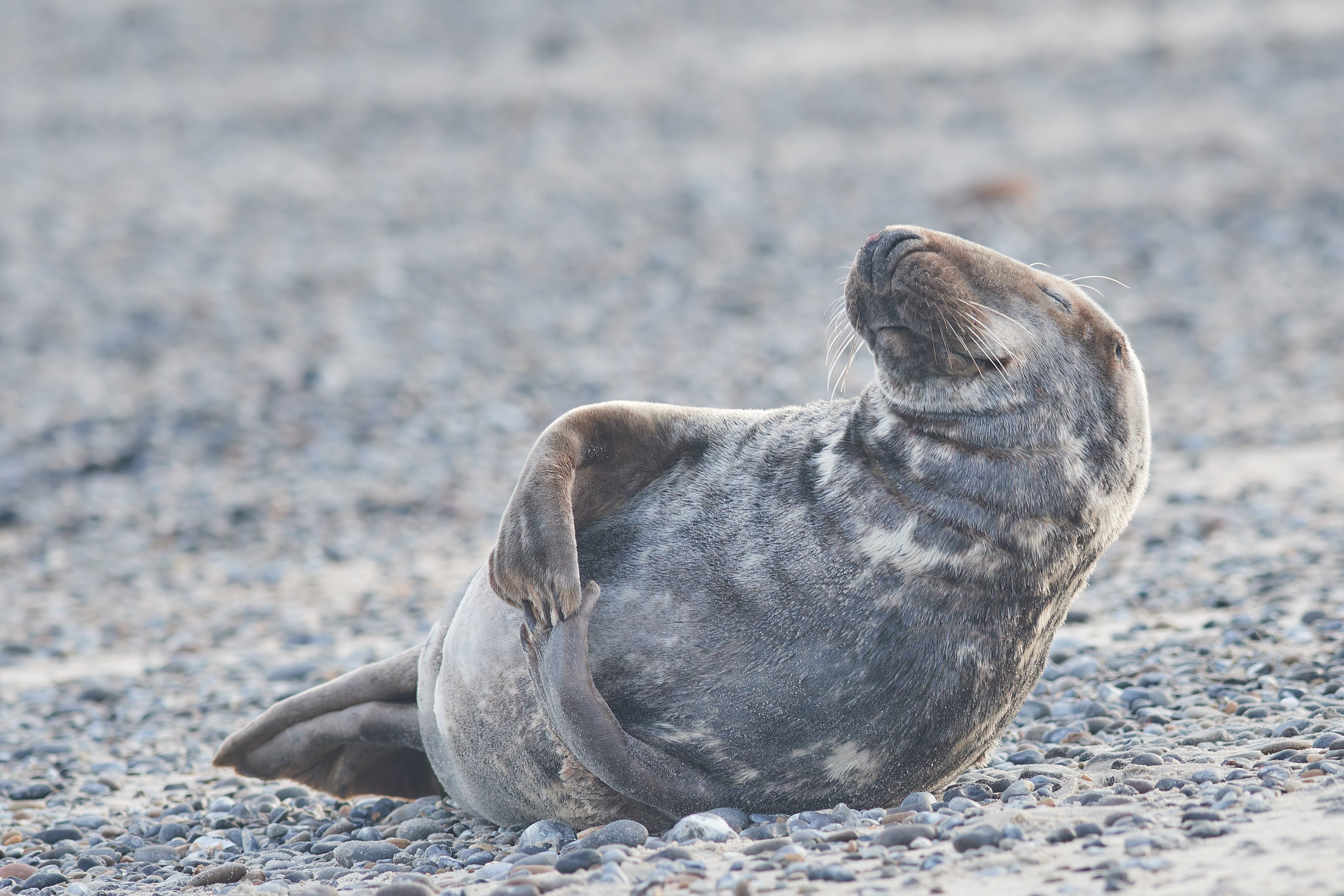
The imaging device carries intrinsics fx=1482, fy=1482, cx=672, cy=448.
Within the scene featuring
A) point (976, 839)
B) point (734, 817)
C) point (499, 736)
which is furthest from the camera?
point (499, 736)

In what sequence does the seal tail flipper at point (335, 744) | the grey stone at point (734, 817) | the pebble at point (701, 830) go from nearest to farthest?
the pebble at point (701, 830), the grey stone at point (734, 817), the seal tail flipper at point (335, 744)

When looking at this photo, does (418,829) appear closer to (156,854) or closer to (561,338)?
(156,854)

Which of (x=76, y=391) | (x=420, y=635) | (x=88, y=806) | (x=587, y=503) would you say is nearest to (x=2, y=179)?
(x=76, y=391)

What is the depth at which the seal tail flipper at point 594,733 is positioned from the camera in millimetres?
3840

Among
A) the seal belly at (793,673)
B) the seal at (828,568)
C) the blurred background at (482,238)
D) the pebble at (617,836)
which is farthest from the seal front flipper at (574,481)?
the blurred background at (482,238)

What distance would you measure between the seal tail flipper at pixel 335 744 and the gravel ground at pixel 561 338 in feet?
0.51

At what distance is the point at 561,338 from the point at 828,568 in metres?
9.58

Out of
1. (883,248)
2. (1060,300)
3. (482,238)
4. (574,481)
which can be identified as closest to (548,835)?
(574,481)

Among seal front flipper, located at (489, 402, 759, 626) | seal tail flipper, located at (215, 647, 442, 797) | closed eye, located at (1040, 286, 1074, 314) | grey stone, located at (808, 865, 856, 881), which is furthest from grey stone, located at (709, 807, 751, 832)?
closed eye, located at (1040, 286, 1074, 314)

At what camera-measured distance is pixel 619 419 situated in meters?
4.28

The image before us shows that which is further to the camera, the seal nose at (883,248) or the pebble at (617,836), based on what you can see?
the seal nose at (883,248)

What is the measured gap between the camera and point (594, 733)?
383 centimetres

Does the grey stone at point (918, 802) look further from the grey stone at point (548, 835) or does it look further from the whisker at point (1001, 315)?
the whisker at point (1001, 315)

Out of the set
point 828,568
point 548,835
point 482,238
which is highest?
point 482,238
